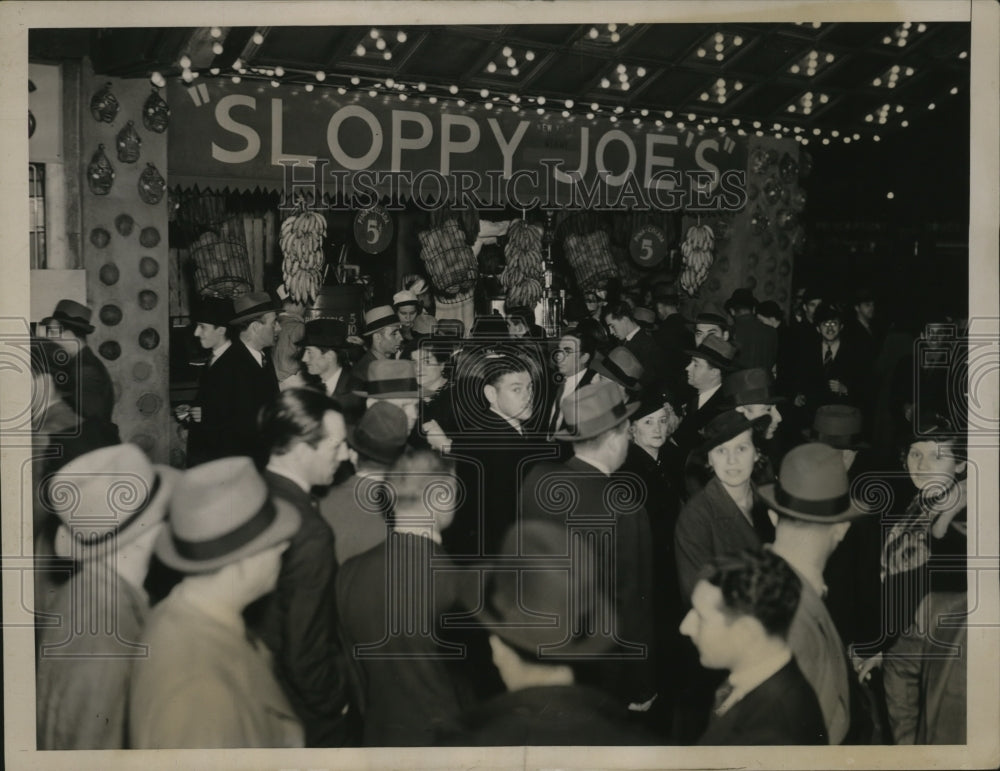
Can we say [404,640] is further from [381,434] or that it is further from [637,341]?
[637,341]

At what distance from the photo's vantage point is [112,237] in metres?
3.74

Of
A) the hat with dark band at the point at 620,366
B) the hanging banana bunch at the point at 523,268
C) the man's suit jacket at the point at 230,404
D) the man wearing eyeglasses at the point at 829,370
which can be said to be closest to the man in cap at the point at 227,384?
the man's suit jacket at the point at 230,404

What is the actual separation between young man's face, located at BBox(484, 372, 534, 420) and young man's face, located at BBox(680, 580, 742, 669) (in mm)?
947

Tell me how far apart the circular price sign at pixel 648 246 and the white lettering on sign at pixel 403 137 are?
0.85 metres

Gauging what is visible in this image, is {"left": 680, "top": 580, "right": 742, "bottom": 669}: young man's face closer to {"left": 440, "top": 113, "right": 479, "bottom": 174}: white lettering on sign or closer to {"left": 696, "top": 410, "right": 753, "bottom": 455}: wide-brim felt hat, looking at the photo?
{"left": 696, "top": 410, "right": 753, "bottom": 455}: wide-brim felt hat

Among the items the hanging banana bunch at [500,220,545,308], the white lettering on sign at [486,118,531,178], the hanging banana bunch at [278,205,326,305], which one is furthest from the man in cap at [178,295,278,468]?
the white lettering on sign at [486,118,531,178]

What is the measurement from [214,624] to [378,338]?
3.99 ft

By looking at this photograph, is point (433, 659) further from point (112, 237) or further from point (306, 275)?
point (112, 237)

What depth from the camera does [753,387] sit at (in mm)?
3912

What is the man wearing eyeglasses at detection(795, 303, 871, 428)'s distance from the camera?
3.88m

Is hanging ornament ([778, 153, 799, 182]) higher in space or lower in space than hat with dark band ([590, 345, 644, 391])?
higher

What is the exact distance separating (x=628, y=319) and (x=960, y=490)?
1.43 metres

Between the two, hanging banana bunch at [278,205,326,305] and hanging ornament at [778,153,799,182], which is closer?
hanging banana bunch at [278,205,326,305]

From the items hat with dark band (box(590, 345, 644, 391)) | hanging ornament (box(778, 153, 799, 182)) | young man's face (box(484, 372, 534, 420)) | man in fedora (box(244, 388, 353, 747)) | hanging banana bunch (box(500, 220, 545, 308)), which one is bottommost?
man in fedora (box(244, 388, 353, 747))
